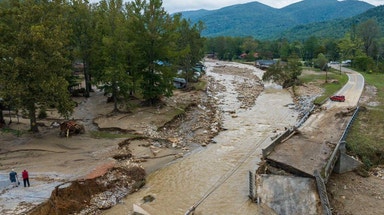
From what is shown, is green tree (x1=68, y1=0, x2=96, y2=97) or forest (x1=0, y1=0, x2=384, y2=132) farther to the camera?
green tree (x1=68, y1=0, x2=96, y2=97)

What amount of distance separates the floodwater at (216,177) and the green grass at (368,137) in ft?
22.9

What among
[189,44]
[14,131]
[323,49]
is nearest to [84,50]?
[14,131]

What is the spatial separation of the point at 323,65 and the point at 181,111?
50611mm

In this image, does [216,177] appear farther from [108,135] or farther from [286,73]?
[286,73]

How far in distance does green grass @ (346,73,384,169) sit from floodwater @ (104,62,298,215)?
6972 millimetres

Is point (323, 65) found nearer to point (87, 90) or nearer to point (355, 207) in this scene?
point (87, 90)

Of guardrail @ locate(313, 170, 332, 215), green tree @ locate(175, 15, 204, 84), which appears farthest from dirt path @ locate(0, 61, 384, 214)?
green tree @ locate(175, 15, 204, 84)

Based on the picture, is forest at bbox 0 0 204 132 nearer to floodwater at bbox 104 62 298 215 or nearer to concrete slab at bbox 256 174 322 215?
floodwater at bbox 104 62 298 215

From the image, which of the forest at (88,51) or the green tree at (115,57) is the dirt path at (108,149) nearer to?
the forest at (88,51)

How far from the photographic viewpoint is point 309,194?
18.4m

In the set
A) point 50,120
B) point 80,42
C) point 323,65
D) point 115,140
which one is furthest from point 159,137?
point 323,65

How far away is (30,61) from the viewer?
2533cm

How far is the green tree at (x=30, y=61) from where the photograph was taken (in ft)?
82.0

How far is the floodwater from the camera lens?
61.0 ft
